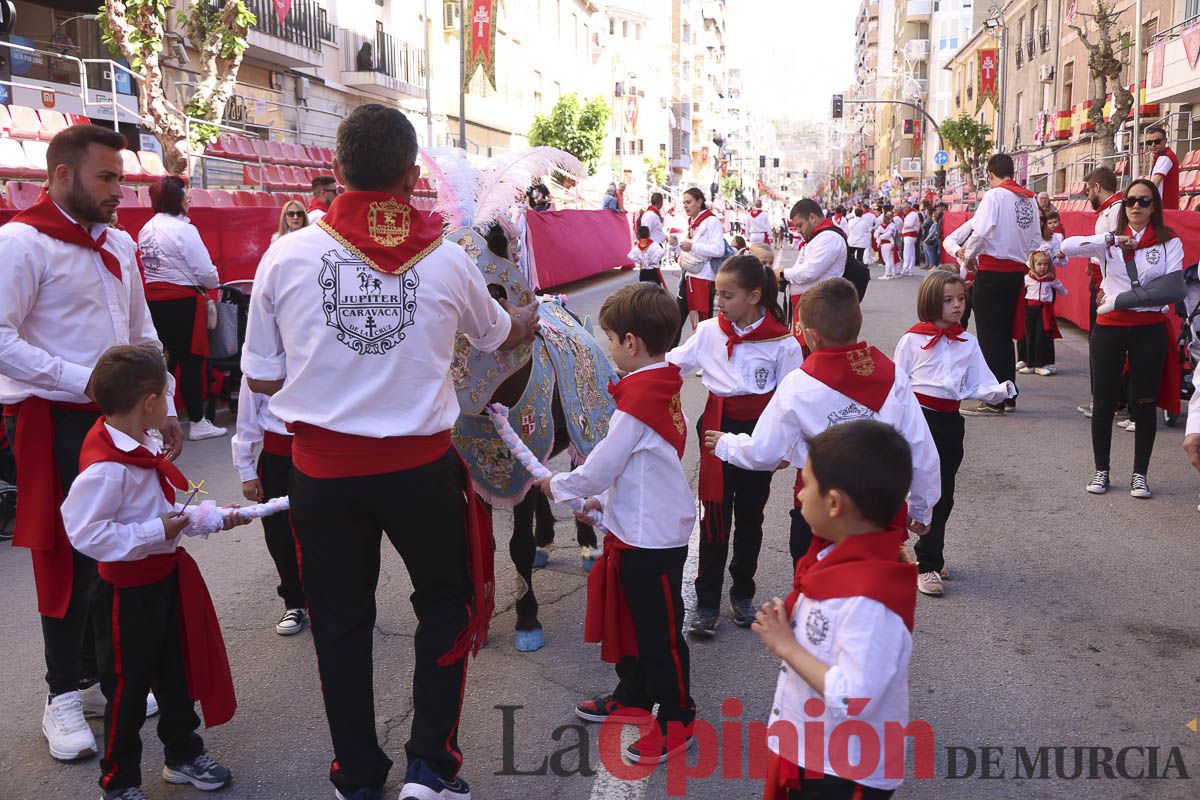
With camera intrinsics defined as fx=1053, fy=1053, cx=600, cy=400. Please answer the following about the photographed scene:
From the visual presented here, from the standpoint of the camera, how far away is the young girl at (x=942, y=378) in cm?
526

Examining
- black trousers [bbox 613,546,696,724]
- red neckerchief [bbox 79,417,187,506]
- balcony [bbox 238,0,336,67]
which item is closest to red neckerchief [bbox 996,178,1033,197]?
black trousers [bbox 613,546,696,724]

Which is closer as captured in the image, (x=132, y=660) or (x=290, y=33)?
(x=132, y=660)

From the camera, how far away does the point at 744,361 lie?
4809 mm

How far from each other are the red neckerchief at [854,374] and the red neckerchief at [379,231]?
5.02 feet

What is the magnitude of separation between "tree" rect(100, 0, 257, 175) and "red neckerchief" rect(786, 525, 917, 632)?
15451 mm

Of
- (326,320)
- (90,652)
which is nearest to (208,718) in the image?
(90,652)

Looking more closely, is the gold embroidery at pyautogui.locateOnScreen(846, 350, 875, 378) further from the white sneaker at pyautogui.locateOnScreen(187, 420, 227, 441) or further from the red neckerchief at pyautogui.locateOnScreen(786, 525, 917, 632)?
the white sneaker at pyautogui.locateOnScreen(187, 420, 227, 441)

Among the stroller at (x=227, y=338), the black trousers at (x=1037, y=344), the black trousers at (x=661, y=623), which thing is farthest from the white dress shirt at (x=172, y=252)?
the black trousers at (x=1037, y=344)

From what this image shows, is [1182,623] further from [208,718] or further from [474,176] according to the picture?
[208,718]

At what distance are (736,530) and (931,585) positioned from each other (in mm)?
1116

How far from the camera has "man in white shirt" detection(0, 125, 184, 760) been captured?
361cm

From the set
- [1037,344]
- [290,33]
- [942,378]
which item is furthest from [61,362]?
[290,33]

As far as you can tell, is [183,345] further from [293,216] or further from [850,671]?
[850,671]

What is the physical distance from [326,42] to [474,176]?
28892 millimetres
